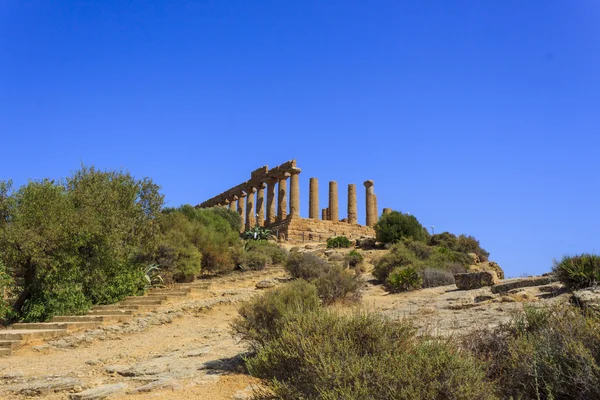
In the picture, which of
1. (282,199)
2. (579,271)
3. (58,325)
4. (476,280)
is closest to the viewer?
(579,271)

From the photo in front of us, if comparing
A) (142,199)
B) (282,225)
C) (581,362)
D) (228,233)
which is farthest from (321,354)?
(282,225)

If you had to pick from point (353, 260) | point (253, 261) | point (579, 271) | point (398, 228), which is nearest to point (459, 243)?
point (398, 228)

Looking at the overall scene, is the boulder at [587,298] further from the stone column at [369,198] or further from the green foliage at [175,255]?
the stone column at [369,198]

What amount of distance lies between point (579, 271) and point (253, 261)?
61.9ft

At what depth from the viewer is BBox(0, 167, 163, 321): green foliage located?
51.4 feet

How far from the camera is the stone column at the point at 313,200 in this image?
4809 centimetres

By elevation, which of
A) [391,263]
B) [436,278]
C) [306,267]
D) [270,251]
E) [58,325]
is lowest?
[58,325]

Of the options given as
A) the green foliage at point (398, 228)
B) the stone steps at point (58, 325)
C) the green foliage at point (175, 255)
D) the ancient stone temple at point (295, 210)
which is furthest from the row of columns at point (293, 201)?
the stone steps at point (58, 325)

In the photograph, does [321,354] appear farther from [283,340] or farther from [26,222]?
[26,222]

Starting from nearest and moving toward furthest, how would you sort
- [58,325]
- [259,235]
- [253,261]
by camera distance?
1. [58,325]
2. [253,261]
3. [259,235]

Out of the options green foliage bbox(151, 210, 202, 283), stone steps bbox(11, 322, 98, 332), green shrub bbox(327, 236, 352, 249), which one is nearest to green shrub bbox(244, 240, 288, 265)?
green foliage bbox(151, 210, 202, 283)

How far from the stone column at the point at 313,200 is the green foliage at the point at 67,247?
28.7 metres

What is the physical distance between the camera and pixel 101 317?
49.6ft

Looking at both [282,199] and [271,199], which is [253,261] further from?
[271,199]
